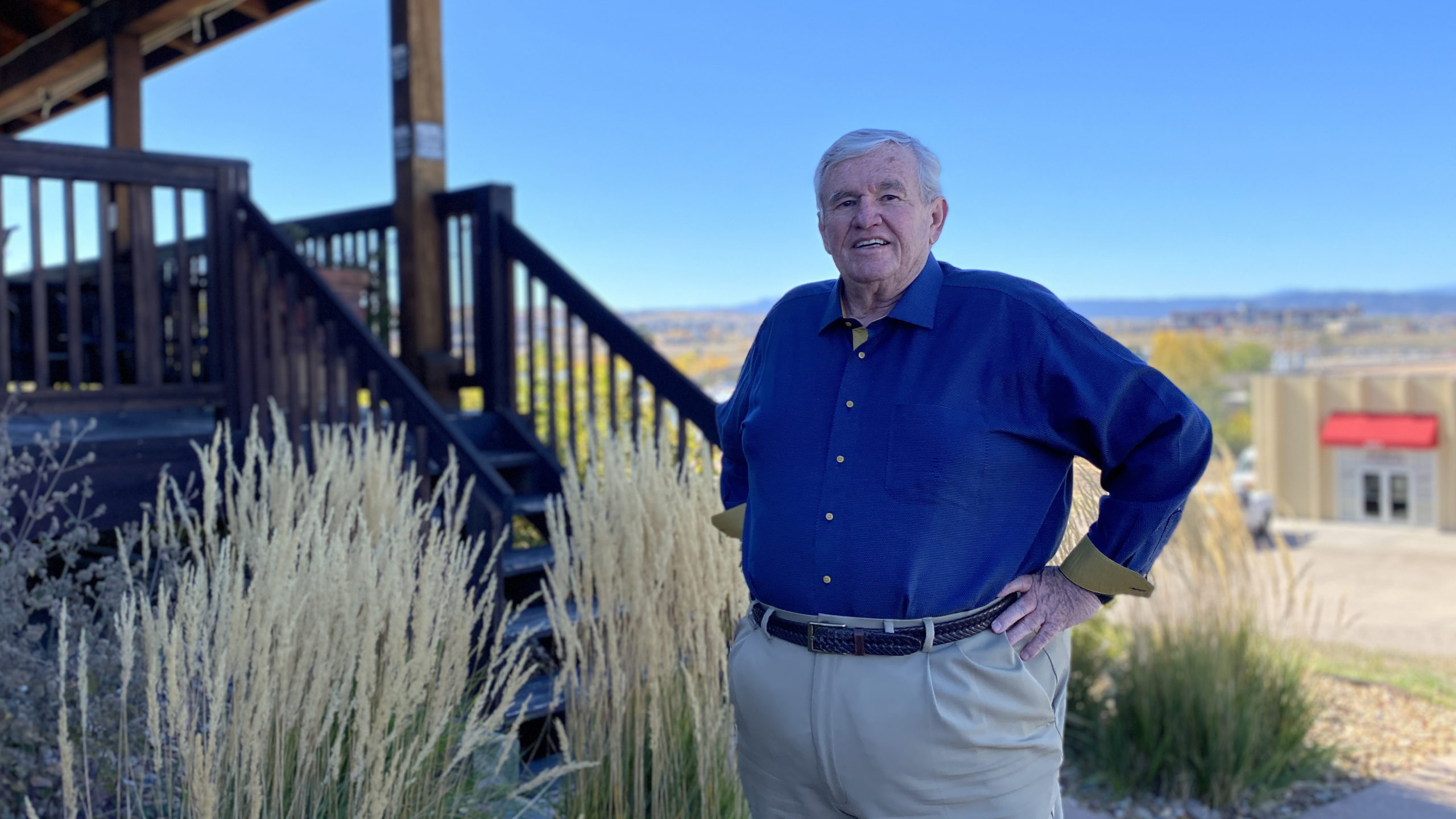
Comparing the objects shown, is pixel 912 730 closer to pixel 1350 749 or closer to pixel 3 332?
pixel 3 332

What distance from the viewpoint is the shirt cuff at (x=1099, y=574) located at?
158 centimetres

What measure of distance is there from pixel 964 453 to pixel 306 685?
123 cm

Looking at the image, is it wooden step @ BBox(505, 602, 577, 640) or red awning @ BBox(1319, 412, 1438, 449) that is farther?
red awning @ BBox(1319, 412, 1438, 449)

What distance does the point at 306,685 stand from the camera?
1.94 m

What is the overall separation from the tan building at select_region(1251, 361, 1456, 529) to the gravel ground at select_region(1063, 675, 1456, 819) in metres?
32.5

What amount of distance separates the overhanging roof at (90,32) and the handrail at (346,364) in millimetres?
3126

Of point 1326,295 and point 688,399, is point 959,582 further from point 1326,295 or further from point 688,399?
point 1326,295

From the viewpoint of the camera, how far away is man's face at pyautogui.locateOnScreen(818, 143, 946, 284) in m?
1.64

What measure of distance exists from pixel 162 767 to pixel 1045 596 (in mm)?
1443

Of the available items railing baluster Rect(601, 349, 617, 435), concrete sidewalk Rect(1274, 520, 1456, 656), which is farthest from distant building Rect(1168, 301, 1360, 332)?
railing baluster Rect(601, 349, 617, 435)

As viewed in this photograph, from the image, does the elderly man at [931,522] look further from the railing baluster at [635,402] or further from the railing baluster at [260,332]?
the railing baluster at [260,332]

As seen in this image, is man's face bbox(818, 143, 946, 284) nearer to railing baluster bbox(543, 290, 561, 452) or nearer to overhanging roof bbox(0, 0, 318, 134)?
railing baluster bbox(543, 290, 561, 452)

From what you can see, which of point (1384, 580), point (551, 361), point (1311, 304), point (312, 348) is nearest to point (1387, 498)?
point (1384, 580)

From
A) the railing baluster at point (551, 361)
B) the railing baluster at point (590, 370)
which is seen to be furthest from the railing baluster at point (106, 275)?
the railing baluster at point (590, 370)
